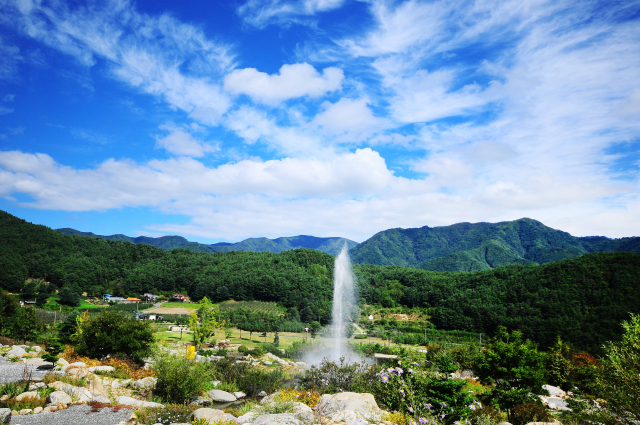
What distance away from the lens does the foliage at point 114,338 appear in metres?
15.2

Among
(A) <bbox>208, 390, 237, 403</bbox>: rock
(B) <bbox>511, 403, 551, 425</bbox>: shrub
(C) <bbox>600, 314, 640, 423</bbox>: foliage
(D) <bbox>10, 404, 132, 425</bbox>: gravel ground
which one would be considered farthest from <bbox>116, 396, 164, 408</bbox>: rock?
(C) <bbox>600, 314, 640, 423</bbox>: foliage

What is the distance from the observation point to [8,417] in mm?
7336

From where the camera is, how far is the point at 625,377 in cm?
688

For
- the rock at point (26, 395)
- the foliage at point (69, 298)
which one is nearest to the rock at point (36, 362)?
the rock at point (26, 395)

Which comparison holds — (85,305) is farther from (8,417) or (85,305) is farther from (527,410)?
(527,410)

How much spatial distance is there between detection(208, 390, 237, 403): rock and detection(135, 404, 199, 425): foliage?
3.76 meters

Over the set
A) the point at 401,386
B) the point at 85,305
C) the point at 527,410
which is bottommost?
the point at 85,305

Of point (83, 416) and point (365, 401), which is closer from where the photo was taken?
point (83, 416)

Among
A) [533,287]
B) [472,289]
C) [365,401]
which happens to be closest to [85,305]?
[365,401]

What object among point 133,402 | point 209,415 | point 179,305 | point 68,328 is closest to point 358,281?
point 179,305

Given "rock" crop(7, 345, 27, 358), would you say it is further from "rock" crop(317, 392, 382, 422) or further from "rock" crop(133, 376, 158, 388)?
"rock" crop(317, 392, 382, 422)

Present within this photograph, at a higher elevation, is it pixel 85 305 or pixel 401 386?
pixel 401 386

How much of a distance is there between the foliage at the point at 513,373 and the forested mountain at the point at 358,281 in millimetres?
37021

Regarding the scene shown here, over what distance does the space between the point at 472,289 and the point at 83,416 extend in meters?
69.4
